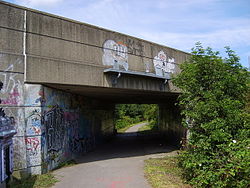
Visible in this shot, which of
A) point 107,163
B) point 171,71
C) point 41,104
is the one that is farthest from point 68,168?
point 171,71

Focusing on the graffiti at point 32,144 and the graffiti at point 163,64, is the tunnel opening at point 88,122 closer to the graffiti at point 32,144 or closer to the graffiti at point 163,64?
the graffiti at point 32,144

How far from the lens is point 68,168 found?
9.43m

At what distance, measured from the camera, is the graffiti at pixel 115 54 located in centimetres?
990

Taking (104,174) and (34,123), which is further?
(104,174)

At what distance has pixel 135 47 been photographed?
1110cm

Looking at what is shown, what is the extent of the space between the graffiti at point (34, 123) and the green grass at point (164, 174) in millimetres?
3901

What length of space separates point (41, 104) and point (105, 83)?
8.47 feet

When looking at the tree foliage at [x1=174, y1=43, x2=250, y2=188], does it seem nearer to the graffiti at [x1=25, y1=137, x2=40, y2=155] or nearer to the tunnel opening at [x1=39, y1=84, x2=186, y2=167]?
the tunnel opening at [x1=39, y1=84, x2=186, y2=167]

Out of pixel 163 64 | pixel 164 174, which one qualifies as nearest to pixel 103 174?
pixel 164 174

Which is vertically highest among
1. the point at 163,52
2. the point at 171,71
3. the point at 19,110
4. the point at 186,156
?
the point at 163,52

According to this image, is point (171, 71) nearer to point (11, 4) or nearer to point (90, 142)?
point (90, 142)

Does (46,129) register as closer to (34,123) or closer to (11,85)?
(34,123)

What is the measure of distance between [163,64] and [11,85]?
7.27 m

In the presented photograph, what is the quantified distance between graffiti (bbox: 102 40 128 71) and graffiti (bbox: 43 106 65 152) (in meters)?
2.69
